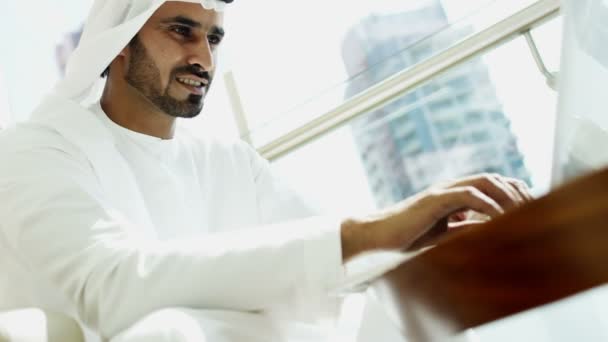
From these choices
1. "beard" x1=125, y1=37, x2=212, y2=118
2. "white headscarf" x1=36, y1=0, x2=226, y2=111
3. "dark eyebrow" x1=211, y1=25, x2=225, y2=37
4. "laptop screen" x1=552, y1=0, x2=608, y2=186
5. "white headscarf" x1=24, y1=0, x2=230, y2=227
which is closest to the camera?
"laptop screen" x1=552, y1=0, x2=608, y2=186

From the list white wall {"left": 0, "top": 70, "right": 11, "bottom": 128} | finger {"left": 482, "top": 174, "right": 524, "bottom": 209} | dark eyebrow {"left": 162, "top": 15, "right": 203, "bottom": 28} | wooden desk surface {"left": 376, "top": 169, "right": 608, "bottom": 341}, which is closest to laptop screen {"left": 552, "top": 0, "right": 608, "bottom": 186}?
finger {"left": 482, "top": 174, "right": 524, "bottom": 209}

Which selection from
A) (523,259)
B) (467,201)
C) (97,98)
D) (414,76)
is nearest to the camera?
(523,259)

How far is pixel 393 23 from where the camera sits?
11.1ft

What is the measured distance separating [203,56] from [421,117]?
2.46 m

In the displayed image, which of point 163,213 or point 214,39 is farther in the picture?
point 214,39

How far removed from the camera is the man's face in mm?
1843

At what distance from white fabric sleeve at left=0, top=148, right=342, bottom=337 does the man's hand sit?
34mm

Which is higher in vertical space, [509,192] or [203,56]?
[203,56]

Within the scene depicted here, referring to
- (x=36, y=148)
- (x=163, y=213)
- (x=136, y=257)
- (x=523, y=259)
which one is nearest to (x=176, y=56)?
(x=163, y=213)

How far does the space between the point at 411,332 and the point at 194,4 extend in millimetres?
1329

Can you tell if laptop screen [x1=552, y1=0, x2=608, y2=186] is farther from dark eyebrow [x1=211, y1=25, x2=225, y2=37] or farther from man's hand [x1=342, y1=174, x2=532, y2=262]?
dark eyebrow [x1=211, y1=25, x2=225, y2=37]

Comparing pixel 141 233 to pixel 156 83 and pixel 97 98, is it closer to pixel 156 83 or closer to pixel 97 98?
pixel 156 83

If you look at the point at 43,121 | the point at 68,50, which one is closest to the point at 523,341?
the point at 43,121

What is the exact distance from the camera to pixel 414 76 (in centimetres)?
262
